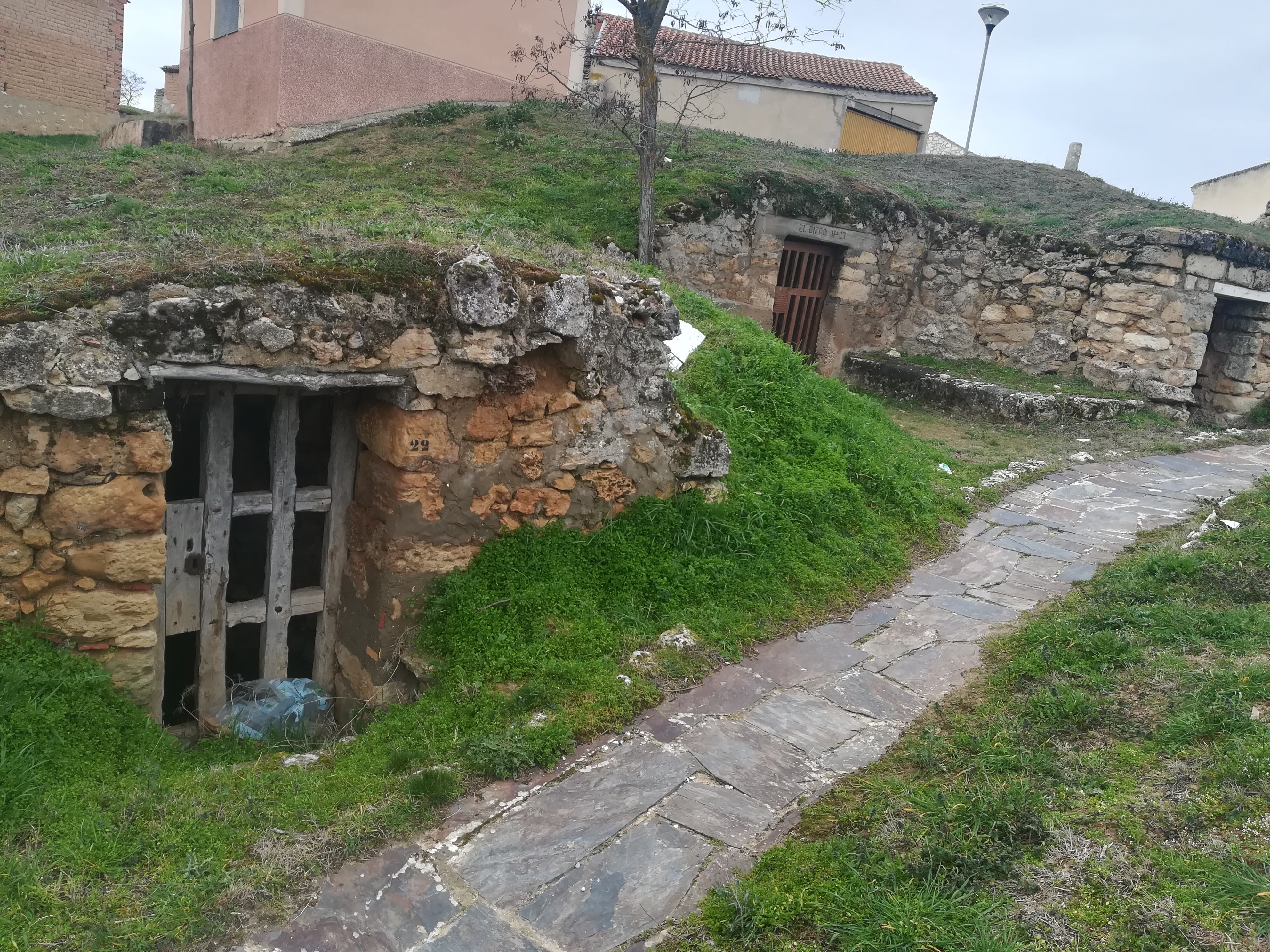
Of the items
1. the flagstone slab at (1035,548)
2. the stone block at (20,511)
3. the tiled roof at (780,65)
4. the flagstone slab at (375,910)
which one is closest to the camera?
the flagstone slab at (375,910)

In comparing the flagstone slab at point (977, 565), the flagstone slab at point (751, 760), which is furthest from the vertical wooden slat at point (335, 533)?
the flagstone slab at point (977, 565)

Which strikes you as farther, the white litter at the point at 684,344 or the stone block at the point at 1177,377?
the stone block at the point at 1177,377

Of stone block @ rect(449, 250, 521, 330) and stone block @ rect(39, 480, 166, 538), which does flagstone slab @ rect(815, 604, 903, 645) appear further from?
stone block @ rect(39, 480, 166, 538)

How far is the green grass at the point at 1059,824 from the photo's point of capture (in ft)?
8.33

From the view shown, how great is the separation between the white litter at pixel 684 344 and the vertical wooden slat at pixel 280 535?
2.75m

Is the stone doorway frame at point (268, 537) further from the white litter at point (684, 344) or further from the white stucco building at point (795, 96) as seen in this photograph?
the white stucco building at point (795, 96)

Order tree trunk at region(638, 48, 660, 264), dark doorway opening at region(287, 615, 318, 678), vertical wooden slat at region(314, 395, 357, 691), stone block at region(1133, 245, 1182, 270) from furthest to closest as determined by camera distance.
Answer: stone block at region(1133, 245, 1182, 270), tree trunk at region(638, 48, 660, 264), dark doorway opening at region(287, 615, 318, 678), vertical wooden slat at region(314, 395, 357, 691)

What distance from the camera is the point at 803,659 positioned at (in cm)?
477

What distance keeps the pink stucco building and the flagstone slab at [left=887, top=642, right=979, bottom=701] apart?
35.2 feet

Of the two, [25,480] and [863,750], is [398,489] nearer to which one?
[25,480]

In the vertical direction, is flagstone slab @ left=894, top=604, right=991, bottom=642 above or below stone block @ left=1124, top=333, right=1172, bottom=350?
below

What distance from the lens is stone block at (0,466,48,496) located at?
11.2ft

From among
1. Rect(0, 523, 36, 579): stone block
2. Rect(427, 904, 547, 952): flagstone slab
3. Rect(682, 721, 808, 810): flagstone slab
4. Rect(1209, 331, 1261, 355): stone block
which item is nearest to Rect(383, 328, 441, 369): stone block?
Rect(0, 523, 36, 579): stone block

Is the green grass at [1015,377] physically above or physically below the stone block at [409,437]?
above
